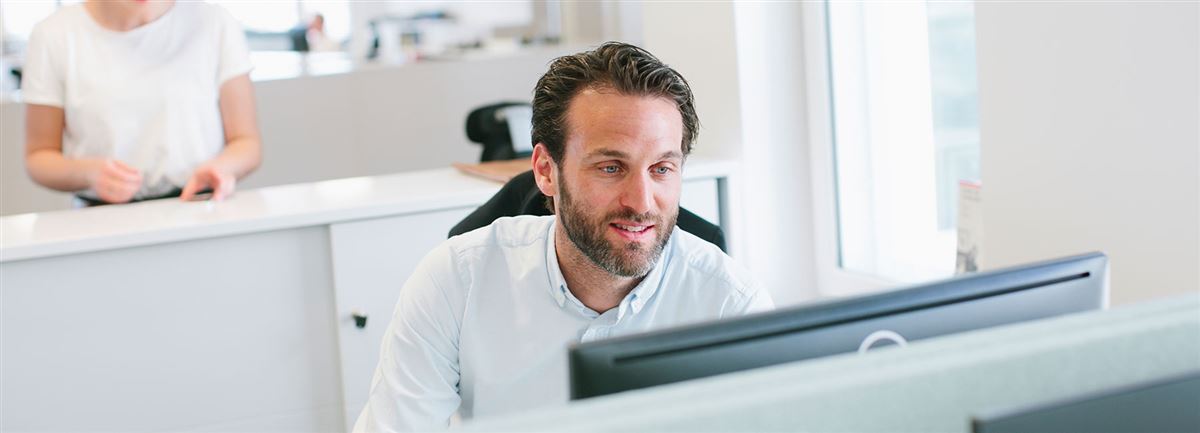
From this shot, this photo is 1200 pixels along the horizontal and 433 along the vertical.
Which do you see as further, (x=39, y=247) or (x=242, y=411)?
(x=242, y=411)

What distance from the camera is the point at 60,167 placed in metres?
2.90

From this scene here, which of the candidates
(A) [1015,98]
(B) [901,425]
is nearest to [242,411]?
(A) [1015,98]

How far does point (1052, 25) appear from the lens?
190 centimetres

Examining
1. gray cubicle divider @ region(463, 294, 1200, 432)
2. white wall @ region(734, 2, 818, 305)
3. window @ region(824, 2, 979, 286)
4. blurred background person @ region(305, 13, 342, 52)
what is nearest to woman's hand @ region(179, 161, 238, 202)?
white wall @ region(734, 2, 818, 305)

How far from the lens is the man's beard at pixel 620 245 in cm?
161

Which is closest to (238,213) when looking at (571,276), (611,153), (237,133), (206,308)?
(206,308)

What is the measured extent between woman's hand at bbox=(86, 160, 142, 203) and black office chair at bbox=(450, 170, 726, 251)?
1156 mm

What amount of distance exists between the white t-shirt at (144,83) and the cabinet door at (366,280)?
0.66 metres

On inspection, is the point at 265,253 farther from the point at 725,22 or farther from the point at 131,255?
the point at 725,22

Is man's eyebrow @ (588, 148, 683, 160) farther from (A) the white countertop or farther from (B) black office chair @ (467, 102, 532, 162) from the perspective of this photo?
(B) black office chair @ (467, 102, 532, 162)

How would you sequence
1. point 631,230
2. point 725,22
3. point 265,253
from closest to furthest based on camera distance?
point 631,230 → point 265,253 → point 725,22

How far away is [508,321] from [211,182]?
1.46 meters

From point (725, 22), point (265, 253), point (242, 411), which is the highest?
point (725, 22)

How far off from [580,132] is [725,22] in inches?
50.2
